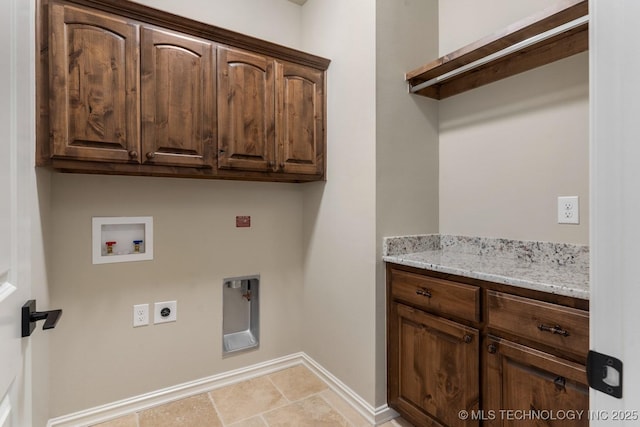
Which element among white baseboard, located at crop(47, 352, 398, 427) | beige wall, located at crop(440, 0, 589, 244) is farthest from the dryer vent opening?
beige wall, located at crop(440, 0, 589, 244)

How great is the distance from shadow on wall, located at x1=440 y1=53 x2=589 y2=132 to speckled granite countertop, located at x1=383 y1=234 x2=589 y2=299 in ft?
2.28

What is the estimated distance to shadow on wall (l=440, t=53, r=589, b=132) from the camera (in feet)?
4.81

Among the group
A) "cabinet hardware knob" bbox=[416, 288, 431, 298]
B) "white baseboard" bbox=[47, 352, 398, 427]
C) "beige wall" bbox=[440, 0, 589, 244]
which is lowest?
"white baseboard" bbox=[47, 352, 398, 427]

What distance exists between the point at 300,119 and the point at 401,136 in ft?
2.22

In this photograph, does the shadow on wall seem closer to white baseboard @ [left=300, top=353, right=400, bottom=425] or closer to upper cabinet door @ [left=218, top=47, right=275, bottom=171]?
upper cabinet door @ [left=218, top=47, right=275, bottom=171]

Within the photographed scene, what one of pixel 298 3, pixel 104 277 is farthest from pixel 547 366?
pixel 298 3

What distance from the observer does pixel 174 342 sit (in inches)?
80.8

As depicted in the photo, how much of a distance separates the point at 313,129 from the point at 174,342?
5.50 ft

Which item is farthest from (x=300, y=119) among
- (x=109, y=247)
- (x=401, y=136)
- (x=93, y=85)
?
(x=109, y=247)

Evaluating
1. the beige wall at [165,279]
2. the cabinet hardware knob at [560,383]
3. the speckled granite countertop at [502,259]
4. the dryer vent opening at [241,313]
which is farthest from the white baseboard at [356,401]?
the cabinet hardware knob at [560,383]

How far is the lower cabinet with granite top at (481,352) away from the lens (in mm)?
1114

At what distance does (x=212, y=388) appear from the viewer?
84.4 inches

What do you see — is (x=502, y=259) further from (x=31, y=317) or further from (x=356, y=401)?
(x=31, y=317)

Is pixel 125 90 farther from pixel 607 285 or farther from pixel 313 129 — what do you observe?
pixel 607 285
